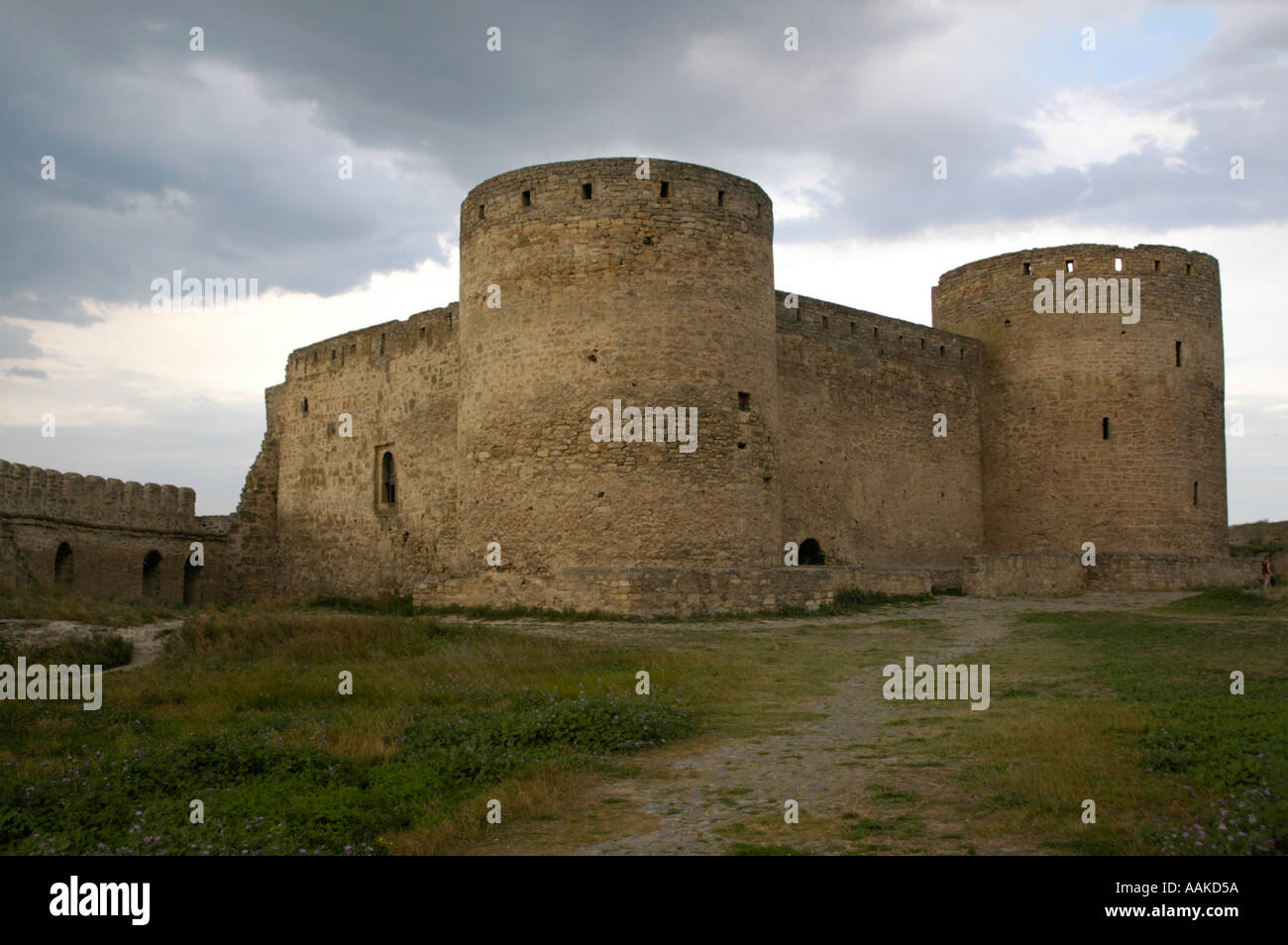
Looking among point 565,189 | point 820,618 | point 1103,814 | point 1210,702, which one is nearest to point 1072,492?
point 820,618

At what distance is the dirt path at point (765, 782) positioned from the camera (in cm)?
509

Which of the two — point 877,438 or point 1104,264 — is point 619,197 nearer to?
point 877,438

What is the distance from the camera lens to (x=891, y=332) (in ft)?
82.2

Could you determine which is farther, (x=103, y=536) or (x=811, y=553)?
(x=811, y=553)

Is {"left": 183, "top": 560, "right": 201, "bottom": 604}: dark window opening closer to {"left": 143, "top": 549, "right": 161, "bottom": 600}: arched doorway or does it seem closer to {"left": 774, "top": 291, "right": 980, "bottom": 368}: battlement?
{"left": 143, "top": 549, "right": 161, "bottom": 600}: arched doorway

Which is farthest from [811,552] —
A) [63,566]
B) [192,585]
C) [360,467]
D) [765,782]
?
[765,782]

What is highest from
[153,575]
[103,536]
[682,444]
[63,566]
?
[682,444]

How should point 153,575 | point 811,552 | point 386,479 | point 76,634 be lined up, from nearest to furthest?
point 76,634, point 811,552, point 153,575, point 386,479

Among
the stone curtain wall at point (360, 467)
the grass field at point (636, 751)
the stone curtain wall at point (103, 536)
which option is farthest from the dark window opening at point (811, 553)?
the stone curtain wall at point (103, 536)

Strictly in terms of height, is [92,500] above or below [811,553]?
above

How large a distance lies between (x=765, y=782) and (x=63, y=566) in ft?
59.4

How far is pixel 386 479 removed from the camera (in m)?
24.0
